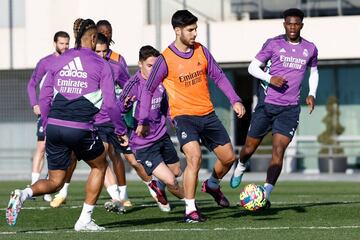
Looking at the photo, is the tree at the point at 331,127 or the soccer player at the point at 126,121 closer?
the soccer player at the point at 126,121

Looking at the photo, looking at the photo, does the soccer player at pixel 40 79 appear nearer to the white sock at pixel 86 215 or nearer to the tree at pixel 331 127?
the white sock at pixel 86 215

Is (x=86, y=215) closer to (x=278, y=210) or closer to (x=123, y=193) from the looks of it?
(x=278, y=210)

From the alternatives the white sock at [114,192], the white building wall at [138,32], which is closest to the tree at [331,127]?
the white building wall at [138,32]

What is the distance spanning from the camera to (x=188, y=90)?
13203 mm

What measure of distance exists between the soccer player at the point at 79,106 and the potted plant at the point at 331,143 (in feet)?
73.7

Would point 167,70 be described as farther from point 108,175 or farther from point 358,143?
point 358,143

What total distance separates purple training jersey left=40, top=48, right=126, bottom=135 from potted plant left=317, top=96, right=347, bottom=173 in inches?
891

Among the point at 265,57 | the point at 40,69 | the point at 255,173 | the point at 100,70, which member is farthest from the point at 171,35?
the point at 100,70

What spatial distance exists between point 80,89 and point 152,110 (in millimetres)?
3261

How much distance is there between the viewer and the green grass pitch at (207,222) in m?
11.0

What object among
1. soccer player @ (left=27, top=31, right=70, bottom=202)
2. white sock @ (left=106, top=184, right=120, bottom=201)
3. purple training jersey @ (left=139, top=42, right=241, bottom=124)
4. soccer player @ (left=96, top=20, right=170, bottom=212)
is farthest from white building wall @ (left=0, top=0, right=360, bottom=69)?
purple training jersey @ (left=139, top=42, right=241, bottom=124)

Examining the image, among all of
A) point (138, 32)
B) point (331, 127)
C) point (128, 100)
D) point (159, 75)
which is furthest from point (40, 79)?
point (331, 127)

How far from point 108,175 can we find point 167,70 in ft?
9.61

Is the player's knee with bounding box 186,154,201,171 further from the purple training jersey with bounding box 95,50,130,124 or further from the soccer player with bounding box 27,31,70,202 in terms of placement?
the soccer player with bounding box 27,31,70,202
